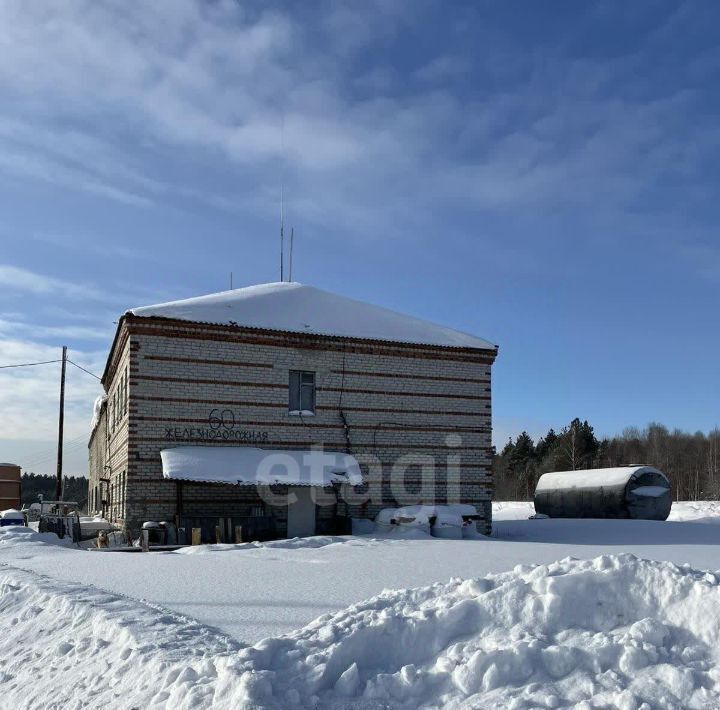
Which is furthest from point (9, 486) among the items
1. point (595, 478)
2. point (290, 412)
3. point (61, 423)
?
point (595, 478)

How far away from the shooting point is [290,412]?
851 inches

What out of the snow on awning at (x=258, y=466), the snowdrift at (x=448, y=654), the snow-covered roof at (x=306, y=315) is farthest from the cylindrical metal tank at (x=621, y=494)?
the snowdrift at (x=448, y=654)

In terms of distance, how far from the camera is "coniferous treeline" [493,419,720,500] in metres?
71.2

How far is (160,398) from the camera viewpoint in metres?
20.0

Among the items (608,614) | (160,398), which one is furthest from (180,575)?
(160,398)

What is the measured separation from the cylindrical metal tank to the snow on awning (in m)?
10.9

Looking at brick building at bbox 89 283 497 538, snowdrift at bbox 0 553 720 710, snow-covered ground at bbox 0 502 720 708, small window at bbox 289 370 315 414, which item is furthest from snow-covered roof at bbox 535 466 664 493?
snowdrift at bbox 0 553 720 710

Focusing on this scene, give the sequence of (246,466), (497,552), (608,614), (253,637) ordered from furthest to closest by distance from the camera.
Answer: (246,466)
(497,552)
(253,637)
(608,614)

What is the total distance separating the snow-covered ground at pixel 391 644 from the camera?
558 cm

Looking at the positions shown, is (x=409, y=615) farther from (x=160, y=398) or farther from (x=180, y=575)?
(x=160, y=398)

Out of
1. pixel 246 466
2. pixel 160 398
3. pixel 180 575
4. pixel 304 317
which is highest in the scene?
pixel 304 317

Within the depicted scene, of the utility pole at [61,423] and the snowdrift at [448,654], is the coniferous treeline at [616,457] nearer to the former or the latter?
the utility pole at [61,423]

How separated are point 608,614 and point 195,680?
11.3ft
